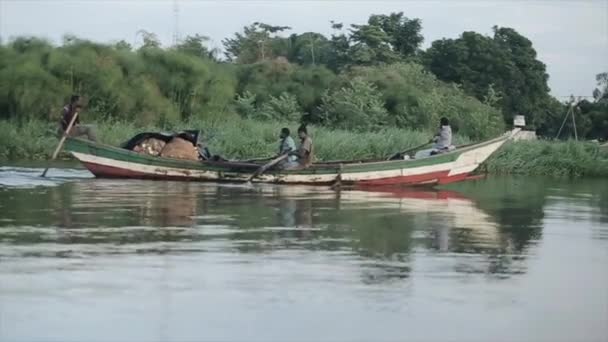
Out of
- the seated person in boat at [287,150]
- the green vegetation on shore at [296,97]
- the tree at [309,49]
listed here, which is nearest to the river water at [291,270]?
the seated person in boat at [287,150]

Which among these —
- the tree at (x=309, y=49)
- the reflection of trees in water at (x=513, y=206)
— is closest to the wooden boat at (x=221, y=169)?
the reflection of trees in water at (x=513, y=206)

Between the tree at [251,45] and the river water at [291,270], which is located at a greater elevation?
the tree at [251,45]

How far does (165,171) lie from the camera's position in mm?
25594

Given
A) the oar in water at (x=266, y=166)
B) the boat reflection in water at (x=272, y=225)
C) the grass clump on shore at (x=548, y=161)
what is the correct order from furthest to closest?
the grass clump on shore at (x=548, y=161), the oar in water at (x=266, y=166), the boat reflection in water at (x=272, y=225)

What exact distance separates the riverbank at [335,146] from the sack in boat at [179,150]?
9.39m

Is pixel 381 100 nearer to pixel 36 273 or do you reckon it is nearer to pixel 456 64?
pixel 456 64

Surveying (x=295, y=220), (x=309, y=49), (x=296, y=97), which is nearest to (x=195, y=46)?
(x=296, y=97)

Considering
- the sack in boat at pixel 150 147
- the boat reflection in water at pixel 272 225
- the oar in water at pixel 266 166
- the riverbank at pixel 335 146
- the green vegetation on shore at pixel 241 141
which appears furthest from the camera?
the riverbank at pixel 335 146

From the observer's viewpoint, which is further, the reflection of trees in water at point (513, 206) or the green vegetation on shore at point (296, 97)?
the green vegetation on shore at point (296, 97)

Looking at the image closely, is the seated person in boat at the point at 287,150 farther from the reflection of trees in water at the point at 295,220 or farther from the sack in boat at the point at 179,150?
the sack in boat at the point at 179,150

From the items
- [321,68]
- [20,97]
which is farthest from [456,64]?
[20,97]

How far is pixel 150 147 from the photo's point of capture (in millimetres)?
26547

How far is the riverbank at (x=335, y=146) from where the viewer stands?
118 feet

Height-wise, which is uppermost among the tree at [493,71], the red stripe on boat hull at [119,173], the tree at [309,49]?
the tree at [309,49]
